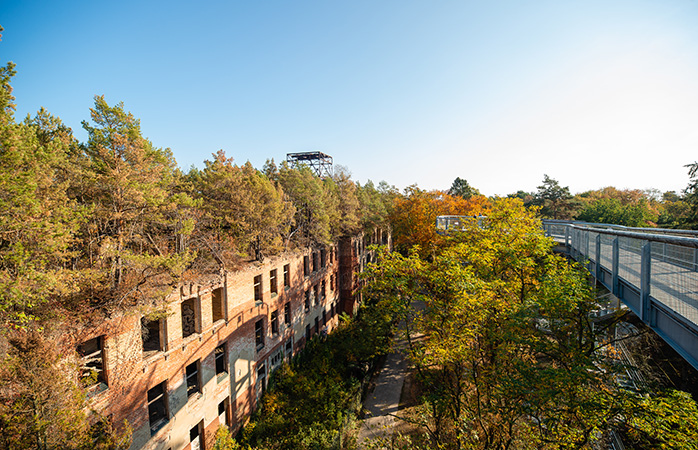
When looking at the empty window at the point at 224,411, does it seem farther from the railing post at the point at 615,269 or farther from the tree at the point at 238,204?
the railing post at the point at 615,269

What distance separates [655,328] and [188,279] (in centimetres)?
1474

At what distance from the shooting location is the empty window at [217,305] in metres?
14.1

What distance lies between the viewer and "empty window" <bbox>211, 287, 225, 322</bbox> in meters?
14.1

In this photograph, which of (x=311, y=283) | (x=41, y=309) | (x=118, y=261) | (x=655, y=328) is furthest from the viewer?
(x=311, y=283)

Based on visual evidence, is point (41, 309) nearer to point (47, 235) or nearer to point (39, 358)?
point (39, 358)

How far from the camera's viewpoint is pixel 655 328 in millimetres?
6238

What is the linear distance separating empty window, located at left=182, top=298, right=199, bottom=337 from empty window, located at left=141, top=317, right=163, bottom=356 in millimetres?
1121

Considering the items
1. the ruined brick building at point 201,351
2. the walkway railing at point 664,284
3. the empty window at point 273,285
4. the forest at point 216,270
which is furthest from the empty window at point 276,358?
the walkway railing at point 664,284

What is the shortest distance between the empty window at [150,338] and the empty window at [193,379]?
6.12ft

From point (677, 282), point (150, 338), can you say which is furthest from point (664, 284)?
point (150, 338)

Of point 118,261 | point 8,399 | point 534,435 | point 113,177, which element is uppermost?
point 113,177

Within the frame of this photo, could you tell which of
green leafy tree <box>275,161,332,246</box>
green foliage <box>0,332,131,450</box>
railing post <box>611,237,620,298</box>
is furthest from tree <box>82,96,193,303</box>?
railing post <box>611,237,620,298</box>

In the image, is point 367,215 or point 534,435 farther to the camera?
point 367,215

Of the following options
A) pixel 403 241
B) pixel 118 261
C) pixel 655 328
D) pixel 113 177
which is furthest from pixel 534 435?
pixel 403 241
